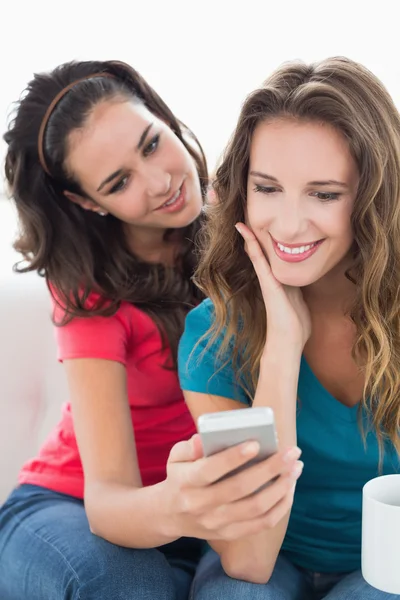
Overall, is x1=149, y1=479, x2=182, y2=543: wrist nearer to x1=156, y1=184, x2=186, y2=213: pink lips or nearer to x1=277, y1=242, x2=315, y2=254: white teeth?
x1=277, y1=242, x2=315, y2=254: white teeth

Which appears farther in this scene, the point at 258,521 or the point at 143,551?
the point at 143,551

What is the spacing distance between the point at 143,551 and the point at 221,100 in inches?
63.4

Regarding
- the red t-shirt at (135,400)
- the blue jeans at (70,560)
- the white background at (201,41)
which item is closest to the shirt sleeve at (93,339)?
the red t-shirt at (135,400)

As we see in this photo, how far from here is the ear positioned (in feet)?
5.64

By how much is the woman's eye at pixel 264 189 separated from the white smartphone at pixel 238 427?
0.49m

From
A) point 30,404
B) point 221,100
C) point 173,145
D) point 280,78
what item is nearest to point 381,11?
point 221,100

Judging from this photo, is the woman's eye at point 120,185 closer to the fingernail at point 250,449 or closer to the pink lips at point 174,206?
the pink lips at point 174,206

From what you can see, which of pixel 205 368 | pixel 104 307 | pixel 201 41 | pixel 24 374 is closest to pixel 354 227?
pixel 205 368

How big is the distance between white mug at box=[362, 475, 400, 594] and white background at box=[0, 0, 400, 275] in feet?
5.26

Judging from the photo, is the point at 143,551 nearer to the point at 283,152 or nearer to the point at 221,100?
the point at 283,152

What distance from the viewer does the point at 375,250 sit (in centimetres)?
132

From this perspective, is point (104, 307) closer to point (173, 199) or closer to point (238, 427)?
point (173, 199)

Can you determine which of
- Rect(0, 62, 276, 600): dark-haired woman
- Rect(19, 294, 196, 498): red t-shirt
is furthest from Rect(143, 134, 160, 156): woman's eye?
Rect(19, 294, 196, 498): red t-shirt

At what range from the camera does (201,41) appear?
260 cm
